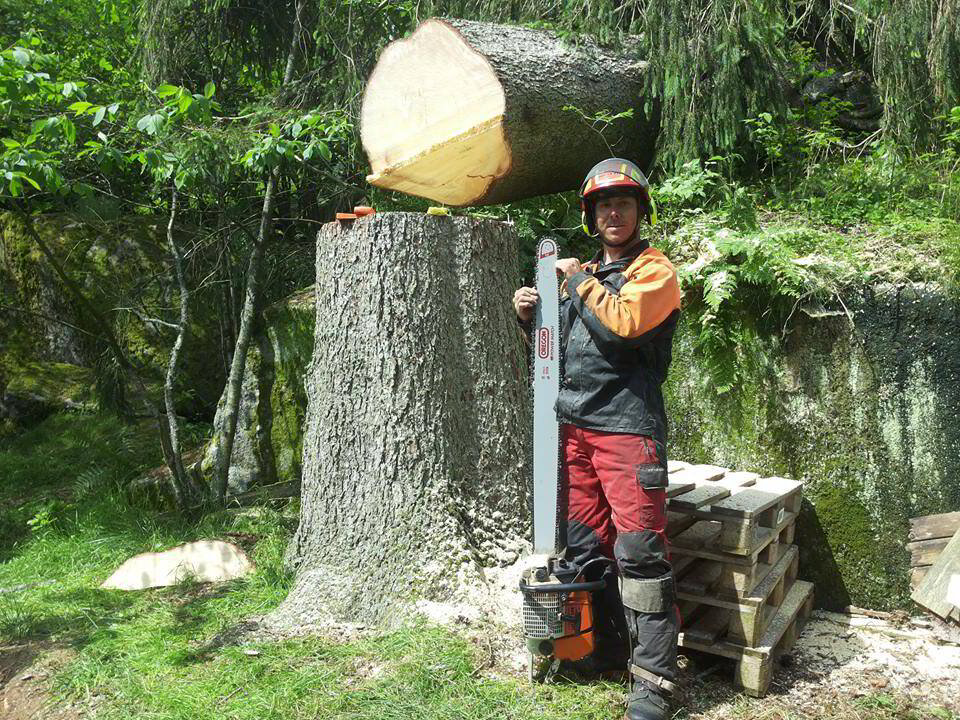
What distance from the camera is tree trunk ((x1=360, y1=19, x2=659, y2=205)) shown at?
4.21 metres

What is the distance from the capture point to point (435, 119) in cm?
434

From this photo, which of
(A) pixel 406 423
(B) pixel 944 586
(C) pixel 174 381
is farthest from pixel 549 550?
(C) pixel 174 381

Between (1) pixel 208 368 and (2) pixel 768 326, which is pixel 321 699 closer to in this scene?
(2) pixel 768 326

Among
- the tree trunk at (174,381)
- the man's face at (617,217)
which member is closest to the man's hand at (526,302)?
the man's face at (617,217)

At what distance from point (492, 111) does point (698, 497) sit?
7.87 ft

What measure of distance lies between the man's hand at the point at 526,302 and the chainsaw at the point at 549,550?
0.03m

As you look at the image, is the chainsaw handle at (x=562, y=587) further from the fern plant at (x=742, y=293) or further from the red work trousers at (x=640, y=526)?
the fern plant at (x=742, y=293)

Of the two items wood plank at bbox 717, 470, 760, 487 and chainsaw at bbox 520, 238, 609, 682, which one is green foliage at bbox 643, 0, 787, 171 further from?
chainsaw at bbox 520, 238, 609, 682

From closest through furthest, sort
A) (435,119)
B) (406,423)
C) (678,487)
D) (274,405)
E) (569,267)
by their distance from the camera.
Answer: (569,267)
(678,487)
(406,423)
(435,119)
(274,405)

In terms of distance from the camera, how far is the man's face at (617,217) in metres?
2.88

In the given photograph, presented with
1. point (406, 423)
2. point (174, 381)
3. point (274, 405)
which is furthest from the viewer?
point (274, 405)

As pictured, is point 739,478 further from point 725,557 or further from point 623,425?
point 623,425

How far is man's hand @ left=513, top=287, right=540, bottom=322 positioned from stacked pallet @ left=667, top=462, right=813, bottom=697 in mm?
980

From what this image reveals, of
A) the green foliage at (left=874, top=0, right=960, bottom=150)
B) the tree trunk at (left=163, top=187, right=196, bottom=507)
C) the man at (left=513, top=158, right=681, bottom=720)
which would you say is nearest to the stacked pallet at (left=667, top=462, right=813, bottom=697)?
the man at (left=513, top=158, right=681, bottom=720)
